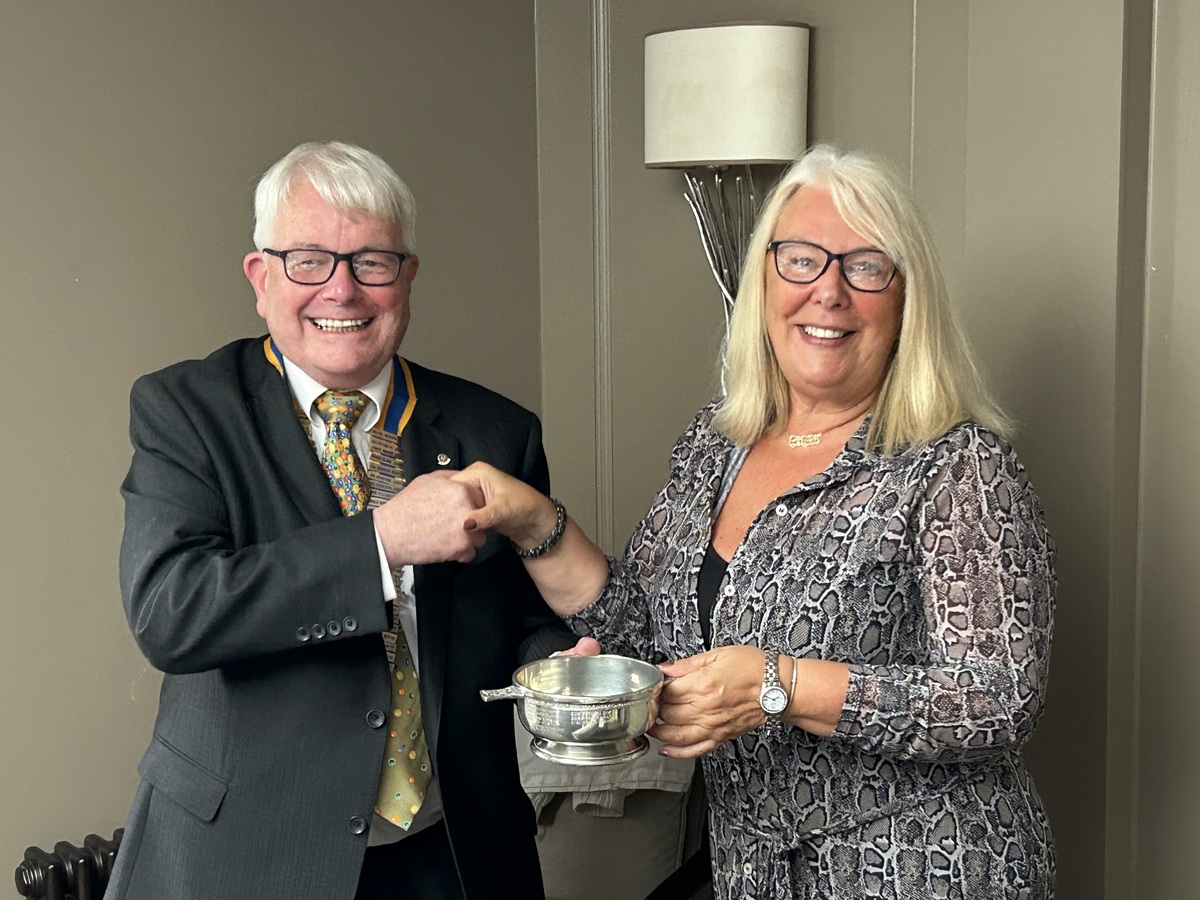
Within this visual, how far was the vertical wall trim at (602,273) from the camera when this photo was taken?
3.86 metres

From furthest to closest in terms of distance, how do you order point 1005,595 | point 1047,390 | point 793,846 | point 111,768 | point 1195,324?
point 111,768 → point 1047,390 → point 1195,324 → point 793,846 → point 1005,595

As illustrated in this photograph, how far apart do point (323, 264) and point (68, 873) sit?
1595 millimetres

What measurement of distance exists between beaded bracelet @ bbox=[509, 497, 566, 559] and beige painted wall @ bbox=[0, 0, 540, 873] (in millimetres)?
1267

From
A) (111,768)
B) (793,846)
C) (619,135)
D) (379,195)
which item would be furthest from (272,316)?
(619,135)

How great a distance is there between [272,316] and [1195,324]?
1.62 m

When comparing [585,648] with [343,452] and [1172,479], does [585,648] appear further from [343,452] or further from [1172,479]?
[1172,479]

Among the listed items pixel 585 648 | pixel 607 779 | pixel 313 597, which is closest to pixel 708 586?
pixel 585 648

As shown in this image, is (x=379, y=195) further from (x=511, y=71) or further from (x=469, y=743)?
(x=511, y=71)

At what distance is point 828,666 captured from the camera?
6.19ft

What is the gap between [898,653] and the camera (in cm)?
198

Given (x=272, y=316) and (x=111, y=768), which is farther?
(x=111, y=768)

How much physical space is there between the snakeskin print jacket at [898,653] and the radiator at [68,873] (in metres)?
1.40

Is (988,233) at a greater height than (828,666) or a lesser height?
greater

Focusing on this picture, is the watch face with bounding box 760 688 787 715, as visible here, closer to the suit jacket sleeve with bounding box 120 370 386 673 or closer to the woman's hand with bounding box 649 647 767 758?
the woman's hand with bounding box 649 647 767 758
